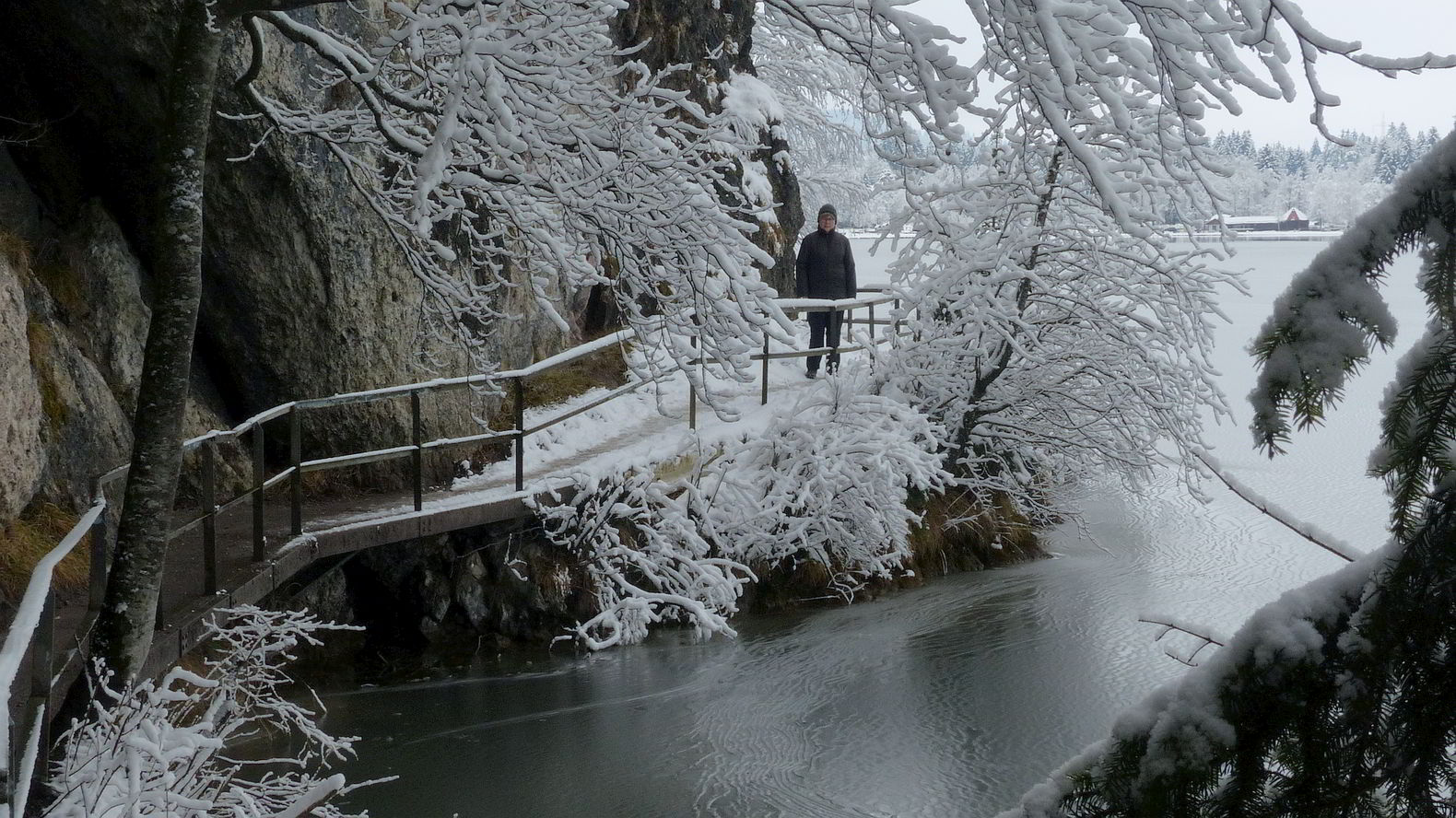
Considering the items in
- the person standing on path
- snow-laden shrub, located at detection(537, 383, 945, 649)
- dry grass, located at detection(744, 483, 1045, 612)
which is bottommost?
dry grass, located at detection(744, 483, 1045, 612)

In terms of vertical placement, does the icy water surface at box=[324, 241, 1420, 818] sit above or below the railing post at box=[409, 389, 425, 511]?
below

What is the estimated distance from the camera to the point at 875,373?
11.3 metres

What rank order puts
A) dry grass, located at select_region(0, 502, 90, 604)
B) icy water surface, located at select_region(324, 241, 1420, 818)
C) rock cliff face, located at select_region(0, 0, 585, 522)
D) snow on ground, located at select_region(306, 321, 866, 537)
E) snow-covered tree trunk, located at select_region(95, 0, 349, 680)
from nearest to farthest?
snow-covered tree trunk, located at select_region(95, 0, 349, 680) < dry grass, located at select_region(0, 502, 90, 604) < icy water surface, located at select_region(324, 241, 1420, 818) < rock cliff face, located at select_region(0, 0, 585, 522) < snow on ground, located at select_region(306, 321, 866, 537)

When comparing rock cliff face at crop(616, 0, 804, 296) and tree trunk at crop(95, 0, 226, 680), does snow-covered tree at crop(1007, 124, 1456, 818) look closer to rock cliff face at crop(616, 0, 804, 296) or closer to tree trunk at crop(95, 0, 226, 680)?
tree trunk at crop(95, 0, 226, 680)

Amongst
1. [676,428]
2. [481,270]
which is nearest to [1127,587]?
[676,428]

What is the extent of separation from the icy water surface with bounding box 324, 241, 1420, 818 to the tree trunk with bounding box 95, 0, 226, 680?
8.08 ft

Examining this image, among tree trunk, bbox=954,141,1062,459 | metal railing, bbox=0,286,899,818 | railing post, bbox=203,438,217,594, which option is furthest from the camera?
tree trunk, bbox=954,141,1062,459

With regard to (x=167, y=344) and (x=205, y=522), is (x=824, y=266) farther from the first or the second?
(x=167, y=344)

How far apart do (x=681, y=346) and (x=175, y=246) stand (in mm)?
2254

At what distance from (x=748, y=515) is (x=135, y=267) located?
14.7ft

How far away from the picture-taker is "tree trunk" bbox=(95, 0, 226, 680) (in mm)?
4199

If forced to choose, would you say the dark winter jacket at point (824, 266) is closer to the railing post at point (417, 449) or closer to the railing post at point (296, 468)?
the railing post at point (417, 449)

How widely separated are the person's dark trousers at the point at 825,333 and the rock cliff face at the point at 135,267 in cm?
432

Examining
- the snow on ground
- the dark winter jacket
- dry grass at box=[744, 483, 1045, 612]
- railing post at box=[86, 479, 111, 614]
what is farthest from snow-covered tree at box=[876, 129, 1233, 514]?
railing post at box=[86, 479, 111, 614]
